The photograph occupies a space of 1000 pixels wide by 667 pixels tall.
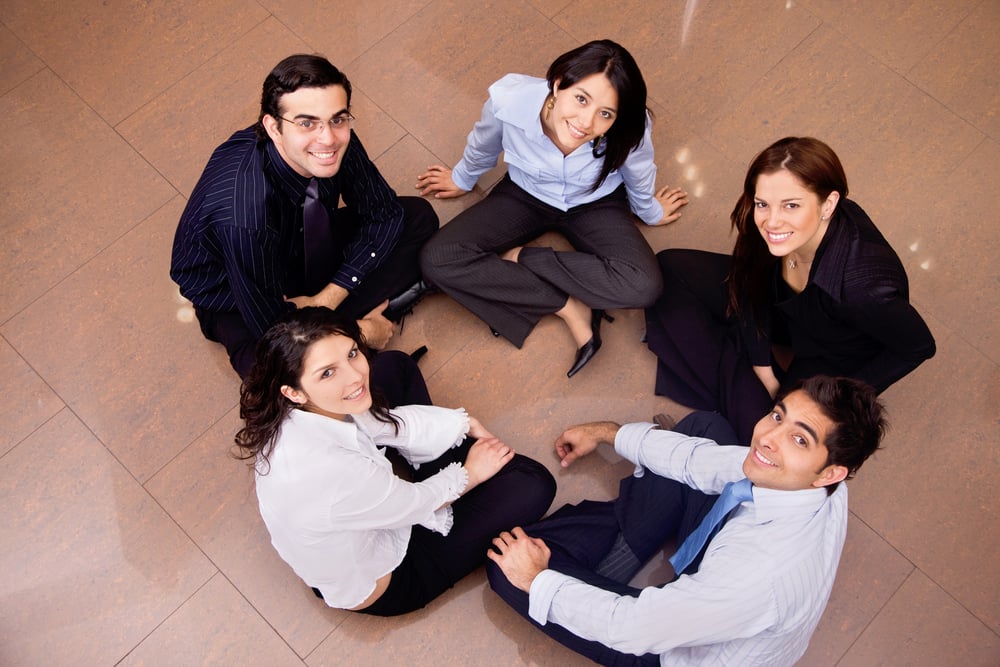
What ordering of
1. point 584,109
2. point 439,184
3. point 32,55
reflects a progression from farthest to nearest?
point 32,55 < point 439,184 < point 584,109

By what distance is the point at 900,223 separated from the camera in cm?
A: 269

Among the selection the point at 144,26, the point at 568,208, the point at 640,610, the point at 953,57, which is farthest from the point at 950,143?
the point at 144,26

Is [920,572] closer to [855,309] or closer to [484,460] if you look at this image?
[855,309]

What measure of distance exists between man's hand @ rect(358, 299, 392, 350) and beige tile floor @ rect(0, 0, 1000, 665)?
0.43 feet

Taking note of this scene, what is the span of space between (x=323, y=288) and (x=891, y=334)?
4.88 ft

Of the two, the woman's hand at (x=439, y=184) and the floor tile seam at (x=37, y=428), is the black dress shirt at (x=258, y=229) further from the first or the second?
the floor tile seam at (x=37, y=428)

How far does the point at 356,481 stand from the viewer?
5.86 ft

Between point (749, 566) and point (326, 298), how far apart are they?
129 cm

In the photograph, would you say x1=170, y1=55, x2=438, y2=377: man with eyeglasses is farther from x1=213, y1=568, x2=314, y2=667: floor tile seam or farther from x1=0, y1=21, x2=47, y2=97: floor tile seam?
x1=0, y1=21, x2=47, y2=97: floor tile seam

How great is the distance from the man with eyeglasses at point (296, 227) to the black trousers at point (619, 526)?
0.75 metres

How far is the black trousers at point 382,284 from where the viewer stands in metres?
2.26

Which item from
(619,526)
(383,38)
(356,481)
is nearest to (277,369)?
(356,481)

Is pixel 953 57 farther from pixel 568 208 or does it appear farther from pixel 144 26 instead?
pixel 144 26

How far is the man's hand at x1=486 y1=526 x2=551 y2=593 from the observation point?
6.70ft
